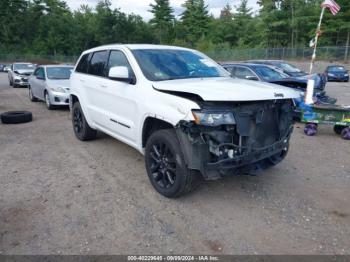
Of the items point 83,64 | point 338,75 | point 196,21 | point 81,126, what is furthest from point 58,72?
point 196,21

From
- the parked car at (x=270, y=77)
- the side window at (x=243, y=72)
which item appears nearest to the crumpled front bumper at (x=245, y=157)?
the parked car at (x=270, y=77)

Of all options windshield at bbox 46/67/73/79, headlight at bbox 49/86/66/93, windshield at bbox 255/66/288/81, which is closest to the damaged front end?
windshield at bbox 255/66/288/81

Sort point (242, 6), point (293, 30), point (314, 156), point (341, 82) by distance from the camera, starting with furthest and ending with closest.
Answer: point (242, 6), point (293, 30), point (341, 82), point (314, 156)

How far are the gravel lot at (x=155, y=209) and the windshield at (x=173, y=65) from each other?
1.60 metres

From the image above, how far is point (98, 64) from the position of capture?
586 centimetres

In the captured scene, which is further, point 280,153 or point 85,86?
point 85,86

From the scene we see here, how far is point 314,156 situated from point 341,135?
6.45ft

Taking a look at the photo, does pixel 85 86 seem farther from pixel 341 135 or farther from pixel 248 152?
pixel 341 135

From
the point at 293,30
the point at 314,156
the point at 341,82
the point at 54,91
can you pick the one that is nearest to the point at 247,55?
the point at 293,30

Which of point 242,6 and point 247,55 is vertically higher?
point 242,6

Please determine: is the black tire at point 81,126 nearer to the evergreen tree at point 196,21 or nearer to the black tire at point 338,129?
the black tire at point 338,129

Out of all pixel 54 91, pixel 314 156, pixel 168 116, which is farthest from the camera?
pixel 54 91

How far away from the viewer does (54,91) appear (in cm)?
1073

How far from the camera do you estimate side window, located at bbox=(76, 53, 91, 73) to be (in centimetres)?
634
